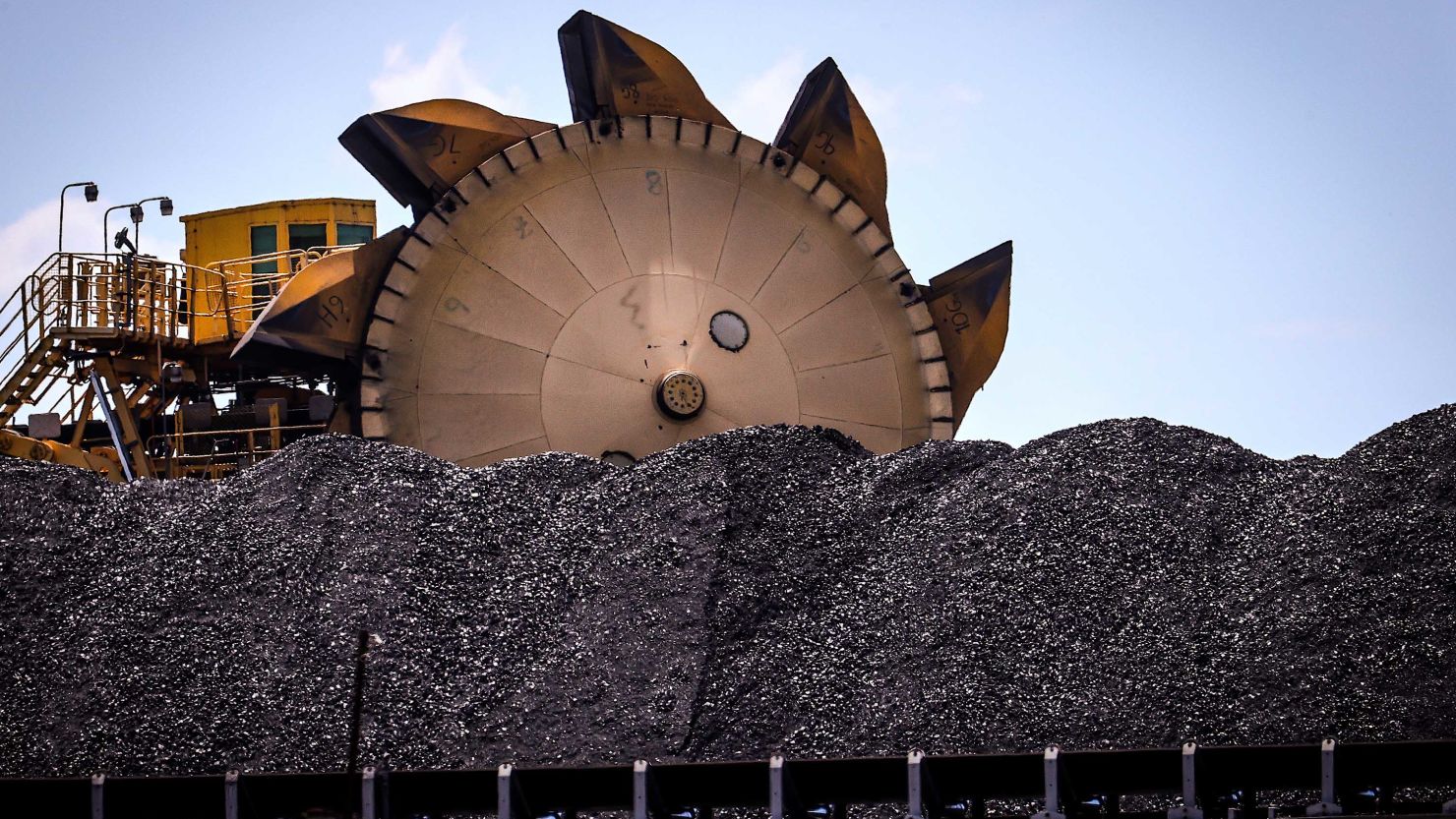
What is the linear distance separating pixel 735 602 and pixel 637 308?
6.85 meters

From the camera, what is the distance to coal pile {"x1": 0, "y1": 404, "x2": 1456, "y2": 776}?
14.1 metres

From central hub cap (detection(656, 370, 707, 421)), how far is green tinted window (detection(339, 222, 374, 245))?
616 cm

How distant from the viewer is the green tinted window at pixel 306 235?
25.4m

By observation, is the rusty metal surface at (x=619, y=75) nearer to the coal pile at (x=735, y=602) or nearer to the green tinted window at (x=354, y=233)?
the green tinted window at (x=354, y=233)

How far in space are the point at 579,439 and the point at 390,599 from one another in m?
5.93

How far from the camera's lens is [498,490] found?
1741cm

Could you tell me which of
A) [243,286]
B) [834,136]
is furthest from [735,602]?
[243,286]

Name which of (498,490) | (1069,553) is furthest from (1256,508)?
(498,490)

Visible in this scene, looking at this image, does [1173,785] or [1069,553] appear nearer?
[1173,785]

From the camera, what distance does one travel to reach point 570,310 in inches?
849

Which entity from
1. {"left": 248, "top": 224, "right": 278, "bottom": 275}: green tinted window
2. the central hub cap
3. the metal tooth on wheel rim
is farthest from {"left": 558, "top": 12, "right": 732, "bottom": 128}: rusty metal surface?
{"left": 248, "top": 224, "right": 278, "bottom": 275}: green tinted window

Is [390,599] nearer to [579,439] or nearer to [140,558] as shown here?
[140,558]

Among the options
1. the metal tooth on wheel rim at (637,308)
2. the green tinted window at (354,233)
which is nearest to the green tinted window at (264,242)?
the green tinted window at (354,233)

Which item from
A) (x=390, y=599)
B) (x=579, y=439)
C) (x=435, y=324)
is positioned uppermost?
(x=435, y=324)
